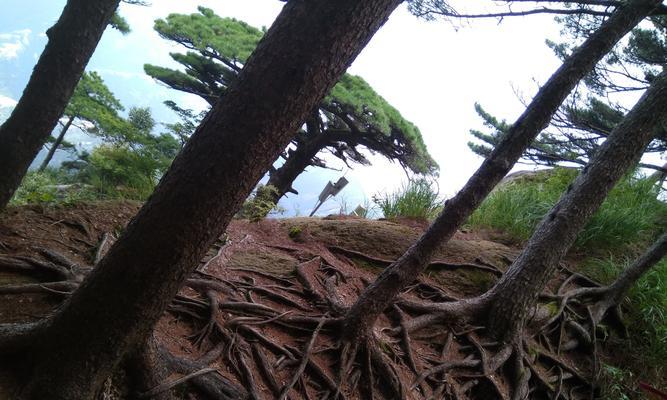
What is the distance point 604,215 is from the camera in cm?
553

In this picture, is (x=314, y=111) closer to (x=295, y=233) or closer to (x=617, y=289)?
(x=295, y=233)

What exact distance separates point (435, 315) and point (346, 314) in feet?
3.18

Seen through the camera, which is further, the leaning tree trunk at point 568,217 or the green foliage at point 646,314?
the green foliage at point 646,314

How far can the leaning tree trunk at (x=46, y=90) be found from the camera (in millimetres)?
2752

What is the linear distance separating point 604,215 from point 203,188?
5.92 metres

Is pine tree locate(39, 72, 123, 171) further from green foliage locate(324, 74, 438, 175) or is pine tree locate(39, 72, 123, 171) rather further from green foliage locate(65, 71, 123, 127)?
green foliage locate(324, 74, 438, 175)

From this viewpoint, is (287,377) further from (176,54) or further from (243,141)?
(176,54)

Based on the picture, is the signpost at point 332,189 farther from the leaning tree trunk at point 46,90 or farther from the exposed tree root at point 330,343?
the leaning tree trunk at point 46,90

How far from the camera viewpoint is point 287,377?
7.91 feet

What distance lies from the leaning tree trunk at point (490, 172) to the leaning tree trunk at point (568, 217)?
37.4 inches

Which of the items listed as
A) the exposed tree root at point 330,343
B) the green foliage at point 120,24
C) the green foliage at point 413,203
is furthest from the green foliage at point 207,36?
the exposed tree root at point 330,343

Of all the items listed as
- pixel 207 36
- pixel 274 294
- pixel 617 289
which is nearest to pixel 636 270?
pixel 617 289

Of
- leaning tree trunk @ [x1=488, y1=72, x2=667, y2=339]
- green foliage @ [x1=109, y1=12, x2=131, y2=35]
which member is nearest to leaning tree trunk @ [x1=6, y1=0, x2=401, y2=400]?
leaning tree trunk @ [x1=488, y1=72, x2=667, y2=339]

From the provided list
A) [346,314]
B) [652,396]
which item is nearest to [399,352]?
[346,314]
